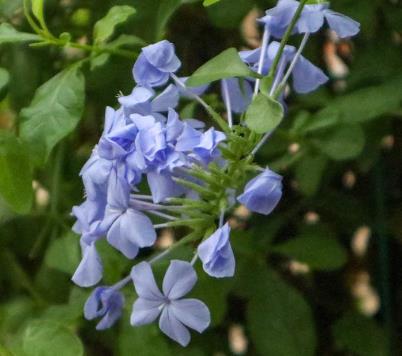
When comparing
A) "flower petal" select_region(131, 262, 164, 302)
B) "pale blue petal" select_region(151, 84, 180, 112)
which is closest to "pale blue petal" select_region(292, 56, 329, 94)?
"pale blue petal" select_region(151, 84, 180, 112)

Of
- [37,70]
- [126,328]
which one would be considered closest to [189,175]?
[126,328]

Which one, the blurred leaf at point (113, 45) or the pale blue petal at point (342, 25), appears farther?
the blurred leaf at point (113, 45)

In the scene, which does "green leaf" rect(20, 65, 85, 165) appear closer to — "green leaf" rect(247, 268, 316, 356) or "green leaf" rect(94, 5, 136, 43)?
"green leaf" rect(94, 5, 136, 43)

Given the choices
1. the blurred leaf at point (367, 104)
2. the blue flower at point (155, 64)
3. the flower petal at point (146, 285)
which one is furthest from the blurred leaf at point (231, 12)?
the flower petal at point (146, 285)

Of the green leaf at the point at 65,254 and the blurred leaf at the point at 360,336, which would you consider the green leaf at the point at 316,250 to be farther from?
the green leaf at the point at 65,254

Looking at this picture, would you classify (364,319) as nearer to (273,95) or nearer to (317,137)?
(317,137)

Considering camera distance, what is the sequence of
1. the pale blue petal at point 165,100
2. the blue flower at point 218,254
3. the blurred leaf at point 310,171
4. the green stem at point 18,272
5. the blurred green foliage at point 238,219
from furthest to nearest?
1. the green stem at point 18,272
2. the blurred leaf at point 310,171
3. the blurred green foliage at point 238,219
4. the pale blue petal at point 165,100
5. the blue flower at point 218,254

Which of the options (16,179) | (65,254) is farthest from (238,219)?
(16,179)
